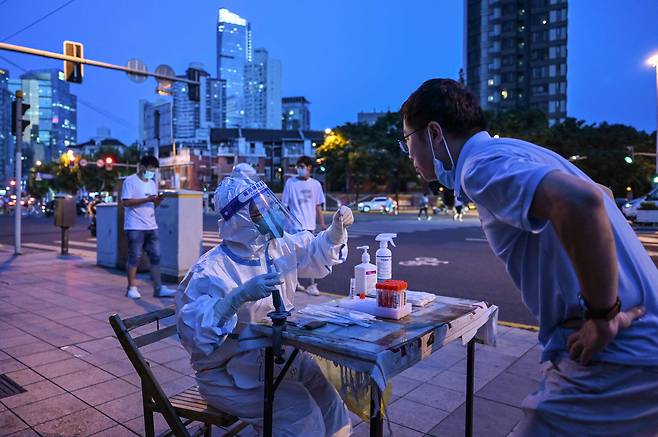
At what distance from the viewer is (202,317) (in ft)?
6.69

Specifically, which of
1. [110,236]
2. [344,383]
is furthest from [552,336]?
[110,236]

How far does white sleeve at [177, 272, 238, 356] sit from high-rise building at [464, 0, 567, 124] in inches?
3491

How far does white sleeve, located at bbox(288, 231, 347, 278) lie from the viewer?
2.79 metres

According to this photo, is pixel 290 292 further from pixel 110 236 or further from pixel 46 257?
pixel 46 257

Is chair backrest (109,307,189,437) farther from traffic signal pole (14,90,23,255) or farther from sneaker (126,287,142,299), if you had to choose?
traffic signal pole (14,90,23,255)

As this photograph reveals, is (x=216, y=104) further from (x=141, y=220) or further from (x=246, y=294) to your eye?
(x=246, y=294)

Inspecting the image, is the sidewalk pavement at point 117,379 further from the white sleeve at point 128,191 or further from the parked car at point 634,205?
the parked car at point 634,205

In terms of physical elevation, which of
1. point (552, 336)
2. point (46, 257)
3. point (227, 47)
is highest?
point (227, 47)

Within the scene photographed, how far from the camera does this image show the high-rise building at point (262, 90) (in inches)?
6668

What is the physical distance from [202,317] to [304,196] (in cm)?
529

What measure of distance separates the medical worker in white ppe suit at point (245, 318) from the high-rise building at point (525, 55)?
8832cm

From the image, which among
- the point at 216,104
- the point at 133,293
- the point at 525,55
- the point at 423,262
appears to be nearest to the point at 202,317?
the point at 133,293

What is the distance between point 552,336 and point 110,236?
9725 millimetres

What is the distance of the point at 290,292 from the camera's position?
2732 mm
